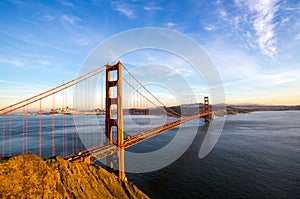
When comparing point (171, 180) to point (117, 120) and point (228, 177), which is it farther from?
point (117, 120)

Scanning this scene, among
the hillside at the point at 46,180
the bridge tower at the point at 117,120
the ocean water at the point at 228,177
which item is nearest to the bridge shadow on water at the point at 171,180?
the ocean water at the point at 228,177

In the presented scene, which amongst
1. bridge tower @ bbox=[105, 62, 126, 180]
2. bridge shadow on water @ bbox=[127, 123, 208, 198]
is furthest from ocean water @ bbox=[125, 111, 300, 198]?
bridge tower @ bbox=[105, 62, 126, 180]

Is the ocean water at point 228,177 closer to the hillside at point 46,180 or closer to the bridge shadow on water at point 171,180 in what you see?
the bridge shadow on water at point 171,180

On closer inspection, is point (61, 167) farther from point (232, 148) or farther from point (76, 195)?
point (232, 148)

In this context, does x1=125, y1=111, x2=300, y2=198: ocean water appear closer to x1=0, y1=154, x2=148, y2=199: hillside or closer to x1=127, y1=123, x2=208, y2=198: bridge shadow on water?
x1=127, y1=123, x2=208, y2=198: bridge shadow on water

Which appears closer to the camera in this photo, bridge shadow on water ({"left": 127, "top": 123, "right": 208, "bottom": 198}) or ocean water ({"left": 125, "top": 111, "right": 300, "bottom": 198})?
ocean water ({"left": 125, "top": 111, "right": 300, "bottom": 198})

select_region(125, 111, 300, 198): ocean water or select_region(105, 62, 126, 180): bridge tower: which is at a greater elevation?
select_region(105, 62, 126, 180): bridge tower

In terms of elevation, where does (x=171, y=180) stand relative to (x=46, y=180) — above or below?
below

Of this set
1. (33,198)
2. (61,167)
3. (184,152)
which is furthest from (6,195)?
(184,152)

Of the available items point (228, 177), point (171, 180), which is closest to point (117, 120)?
point (171, 180)
